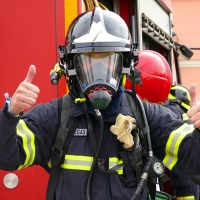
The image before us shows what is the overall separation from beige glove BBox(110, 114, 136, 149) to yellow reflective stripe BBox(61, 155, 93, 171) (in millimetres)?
153

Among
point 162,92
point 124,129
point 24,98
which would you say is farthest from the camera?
point 162,92

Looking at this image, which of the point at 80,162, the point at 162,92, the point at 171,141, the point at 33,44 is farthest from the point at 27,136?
the point at 162,92

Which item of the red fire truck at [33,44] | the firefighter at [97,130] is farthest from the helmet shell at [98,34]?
the red fire truck at [33,44]

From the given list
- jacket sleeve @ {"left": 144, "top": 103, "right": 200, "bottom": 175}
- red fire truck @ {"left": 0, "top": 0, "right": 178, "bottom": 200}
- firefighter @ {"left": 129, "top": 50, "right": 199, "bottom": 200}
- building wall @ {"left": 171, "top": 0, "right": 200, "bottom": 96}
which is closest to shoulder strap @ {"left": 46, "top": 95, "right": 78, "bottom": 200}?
jacket sleeve @ {"left": 144, "top": 103, "right": 200, "bottom": 175}

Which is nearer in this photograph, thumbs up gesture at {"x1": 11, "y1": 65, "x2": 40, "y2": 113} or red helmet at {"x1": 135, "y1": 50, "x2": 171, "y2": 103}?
thumbs up gesture at {"x1": 11, "y1": 65, "x2": 40, "y2": 113}

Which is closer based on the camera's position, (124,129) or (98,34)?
(124,129)

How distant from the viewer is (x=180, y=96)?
129 inches

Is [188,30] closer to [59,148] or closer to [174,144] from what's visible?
[174,144]

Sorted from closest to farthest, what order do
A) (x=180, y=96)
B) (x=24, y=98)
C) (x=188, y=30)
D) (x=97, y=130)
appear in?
1. (x=24, y=98)
2. (x=97, y=130)
3. (x=180, y=96)
4. (x=188, y=30)

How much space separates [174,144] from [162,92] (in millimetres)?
1163

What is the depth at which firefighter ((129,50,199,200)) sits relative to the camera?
282 cm

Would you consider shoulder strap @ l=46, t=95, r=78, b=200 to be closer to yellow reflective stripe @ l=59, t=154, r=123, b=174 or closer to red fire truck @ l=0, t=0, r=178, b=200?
yellow reflective stripe @ l=59, t=154, r=123, b=174

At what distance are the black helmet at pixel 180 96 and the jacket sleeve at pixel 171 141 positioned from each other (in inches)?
45.9

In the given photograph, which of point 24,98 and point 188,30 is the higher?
point 188,30
